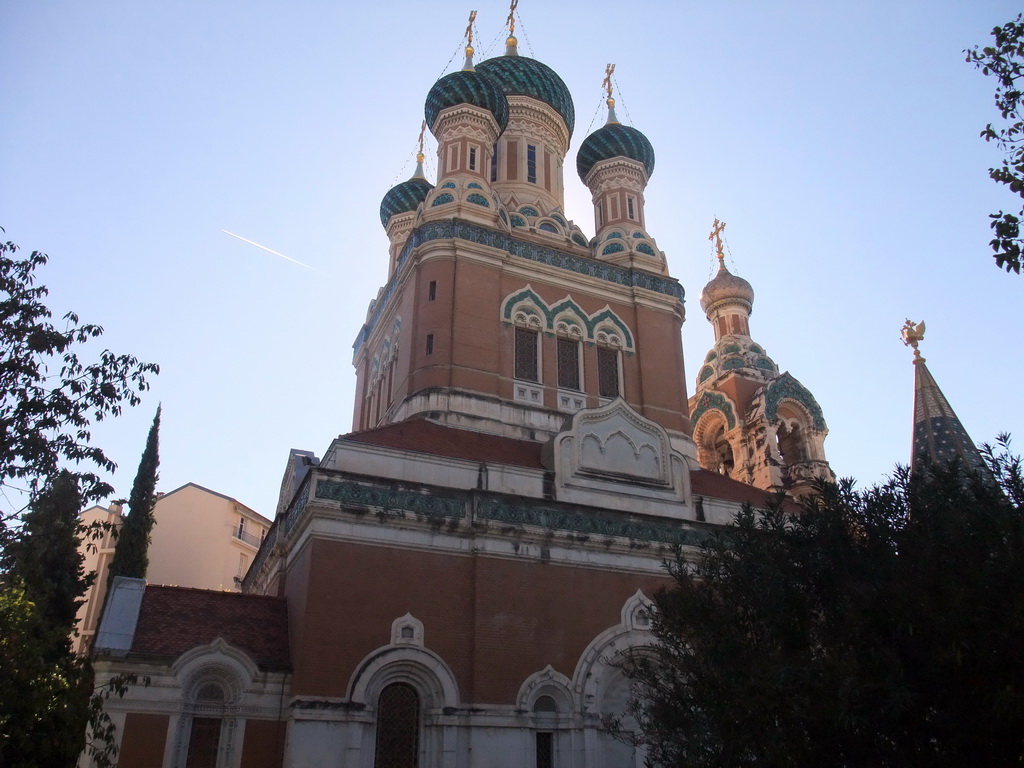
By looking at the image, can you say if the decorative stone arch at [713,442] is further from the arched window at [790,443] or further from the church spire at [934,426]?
the church spire at [934,426]

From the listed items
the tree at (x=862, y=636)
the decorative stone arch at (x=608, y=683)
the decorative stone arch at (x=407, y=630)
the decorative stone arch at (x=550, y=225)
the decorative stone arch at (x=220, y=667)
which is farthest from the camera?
the decorative stone arch at (x=550, y=225)

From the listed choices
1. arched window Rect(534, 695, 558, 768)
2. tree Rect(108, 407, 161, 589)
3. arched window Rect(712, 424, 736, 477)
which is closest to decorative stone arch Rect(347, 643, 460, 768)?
arched window Rect(534, 695, 558, 768)

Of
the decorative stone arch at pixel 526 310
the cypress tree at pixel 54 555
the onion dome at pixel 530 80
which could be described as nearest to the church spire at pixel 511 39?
the onion dome at pixel 530 80

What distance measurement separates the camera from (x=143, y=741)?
11.4m

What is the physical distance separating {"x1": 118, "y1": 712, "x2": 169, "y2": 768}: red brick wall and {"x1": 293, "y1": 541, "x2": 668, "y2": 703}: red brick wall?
1.82 m

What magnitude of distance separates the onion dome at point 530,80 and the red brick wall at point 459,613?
49.7ft

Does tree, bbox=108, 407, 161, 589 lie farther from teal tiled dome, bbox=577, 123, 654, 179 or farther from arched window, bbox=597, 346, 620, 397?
teal tiled dome, bbox=577, 123, 654, 179

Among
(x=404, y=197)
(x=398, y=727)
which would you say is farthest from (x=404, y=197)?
(x=398, y=727)

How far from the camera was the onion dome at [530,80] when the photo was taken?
24.5 metres

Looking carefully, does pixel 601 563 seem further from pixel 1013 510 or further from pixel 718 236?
pixel 718 236

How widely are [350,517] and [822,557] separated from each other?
720 cm

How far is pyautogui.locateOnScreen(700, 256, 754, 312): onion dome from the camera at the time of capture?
30547 mm

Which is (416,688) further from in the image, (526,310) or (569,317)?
(569,317)

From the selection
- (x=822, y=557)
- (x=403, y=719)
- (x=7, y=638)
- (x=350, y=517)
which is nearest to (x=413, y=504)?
(x=350, y=517)
